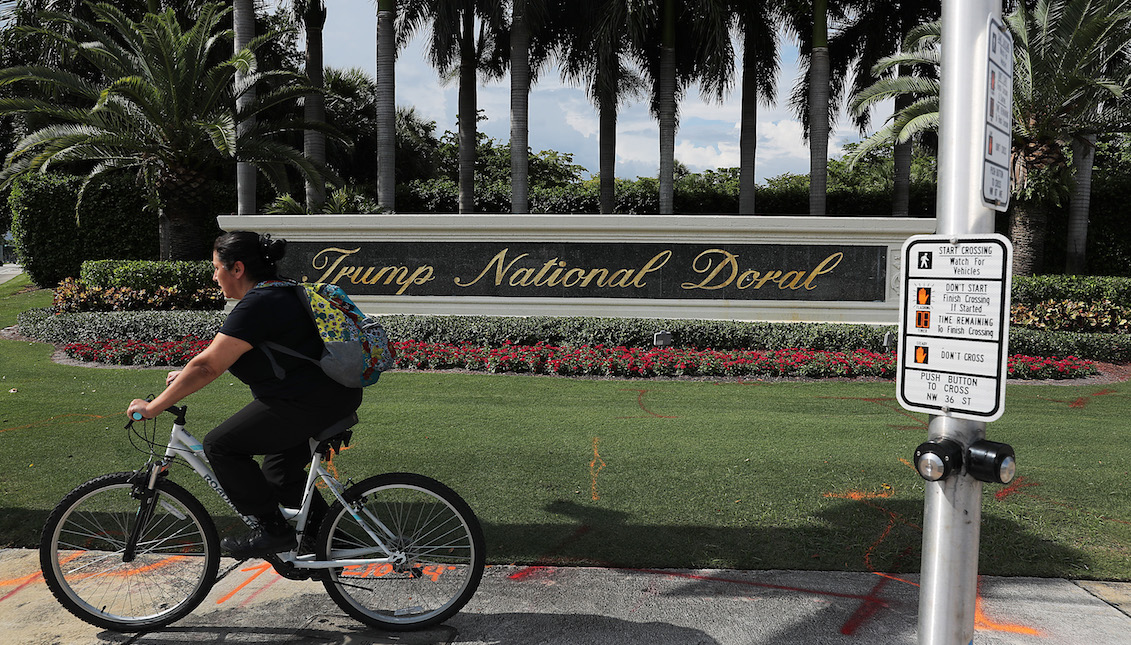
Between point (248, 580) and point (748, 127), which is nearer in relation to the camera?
point (248, 580)

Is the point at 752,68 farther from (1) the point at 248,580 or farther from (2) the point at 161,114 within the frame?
Result: (1) the point at 248,580

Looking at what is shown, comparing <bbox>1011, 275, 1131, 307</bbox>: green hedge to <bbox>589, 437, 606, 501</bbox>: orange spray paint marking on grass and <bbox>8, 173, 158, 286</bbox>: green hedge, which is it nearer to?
<bbox>589, 437, 606, 501</bbox>: orange spray paint marking on grass

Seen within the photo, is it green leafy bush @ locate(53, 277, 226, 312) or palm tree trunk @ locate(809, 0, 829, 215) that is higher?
palm tree trunk @ locate(809, 0, 829, 215)

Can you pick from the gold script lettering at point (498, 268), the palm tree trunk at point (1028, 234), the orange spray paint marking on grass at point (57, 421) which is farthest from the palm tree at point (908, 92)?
the orange spray paint marking on grass at point (57, 421)

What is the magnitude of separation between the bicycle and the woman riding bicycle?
9cm

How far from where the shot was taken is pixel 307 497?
133 inches

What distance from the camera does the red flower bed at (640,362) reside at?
1051 centimetres

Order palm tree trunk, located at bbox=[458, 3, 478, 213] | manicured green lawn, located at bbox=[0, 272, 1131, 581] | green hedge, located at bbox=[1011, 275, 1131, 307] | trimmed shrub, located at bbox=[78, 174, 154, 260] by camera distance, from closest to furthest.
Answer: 1. manicured green lawn, located at bbox=[0, 272, 1131, 581]
2. green hedge, located at bbox=[1011, 275, 1131, 307]
3. trimmed shrub, located at bbox=[78, 174, 154, 260]
4. palm tree trunk, located at bbox=[458, 3, 478, 213]

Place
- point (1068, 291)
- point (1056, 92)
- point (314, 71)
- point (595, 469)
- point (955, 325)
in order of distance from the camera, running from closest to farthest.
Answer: point (955, 325) → point (595, 469) → point (1056, 92) → point (1068, 291) → point (314, 71)

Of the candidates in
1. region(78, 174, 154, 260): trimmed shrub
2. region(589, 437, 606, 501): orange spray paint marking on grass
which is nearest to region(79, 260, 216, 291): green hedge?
region(78, 174, 154, 260): trimmed shrub

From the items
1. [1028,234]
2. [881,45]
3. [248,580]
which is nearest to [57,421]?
[248,580]

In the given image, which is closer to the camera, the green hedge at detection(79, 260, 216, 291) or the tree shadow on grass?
the tree shadow on grass

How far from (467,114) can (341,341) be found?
74.0 feet

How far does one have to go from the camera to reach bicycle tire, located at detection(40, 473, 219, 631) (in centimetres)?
332
